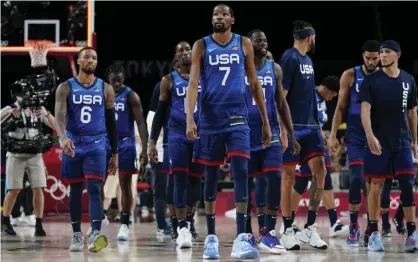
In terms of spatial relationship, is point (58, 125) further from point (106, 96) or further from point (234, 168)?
point (234, 168)

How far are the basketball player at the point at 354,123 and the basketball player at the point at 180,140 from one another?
1612mm

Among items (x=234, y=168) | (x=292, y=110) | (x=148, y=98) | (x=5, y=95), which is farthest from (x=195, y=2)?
(x=234, y=168)

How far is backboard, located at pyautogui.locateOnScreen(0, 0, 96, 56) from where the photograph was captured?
15.8 meters

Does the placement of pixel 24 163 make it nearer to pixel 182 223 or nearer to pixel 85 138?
pixel 85 138

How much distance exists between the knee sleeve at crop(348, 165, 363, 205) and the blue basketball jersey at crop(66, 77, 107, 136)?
9.52 feet

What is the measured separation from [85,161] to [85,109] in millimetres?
523

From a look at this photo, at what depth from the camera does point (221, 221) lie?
1391cm

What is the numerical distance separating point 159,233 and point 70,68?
22.0ft

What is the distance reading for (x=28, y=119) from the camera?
37.0 ft

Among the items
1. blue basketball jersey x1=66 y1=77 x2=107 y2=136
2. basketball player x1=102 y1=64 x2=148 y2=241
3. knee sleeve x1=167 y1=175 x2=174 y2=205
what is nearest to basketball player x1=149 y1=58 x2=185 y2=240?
knee sleeve x1=167 y1=175 x2=174 y2=205

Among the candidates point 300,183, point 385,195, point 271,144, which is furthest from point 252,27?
point 271,144

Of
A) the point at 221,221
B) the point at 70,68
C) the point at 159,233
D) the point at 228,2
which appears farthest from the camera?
the point at 228,2

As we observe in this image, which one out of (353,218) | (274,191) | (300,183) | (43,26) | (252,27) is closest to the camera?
(274,191)

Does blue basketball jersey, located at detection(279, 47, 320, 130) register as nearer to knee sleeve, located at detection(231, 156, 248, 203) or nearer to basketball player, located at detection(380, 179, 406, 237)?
knee sleeve, located at detection(231, 156, 248, 203)
